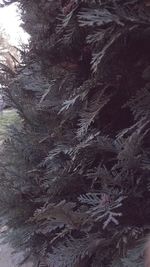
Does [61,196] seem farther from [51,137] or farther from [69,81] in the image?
[69,81]

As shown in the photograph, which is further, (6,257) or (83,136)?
(6,257)

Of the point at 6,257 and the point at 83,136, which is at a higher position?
the point at 83,136

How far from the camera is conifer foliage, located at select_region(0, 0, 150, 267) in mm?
2260

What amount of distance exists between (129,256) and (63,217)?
1.28 feet

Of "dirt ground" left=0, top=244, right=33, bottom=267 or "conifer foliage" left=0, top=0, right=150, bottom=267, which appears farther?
"dirt ground" left=0, top=244, right=33, bottom=267

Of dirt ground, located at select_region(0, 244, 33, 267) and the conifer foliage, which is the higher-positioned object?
the conifer foliage

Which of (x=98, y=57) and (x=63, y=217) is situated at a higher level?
(x=98, y=57)

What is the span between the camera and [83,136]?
101 inches

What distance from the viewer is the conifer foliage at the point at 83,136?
2.26 meters

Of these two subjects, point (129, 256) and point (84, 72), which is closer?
point (129, 256)

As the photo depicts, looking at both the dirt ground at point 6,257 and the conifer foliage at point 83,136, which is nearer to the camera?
the conifer foliage at point 83,136

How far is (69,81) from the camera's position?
275cm

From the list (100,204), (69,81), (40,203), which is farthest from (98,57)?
(40,203)

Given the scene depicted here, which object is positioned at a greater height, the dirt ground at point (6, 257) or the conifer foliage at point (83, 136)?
the conifer foliage at point (83, 136)
